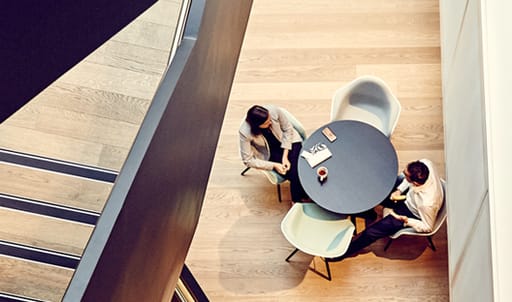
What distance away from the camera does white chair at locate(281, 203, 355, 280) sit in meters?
5.16

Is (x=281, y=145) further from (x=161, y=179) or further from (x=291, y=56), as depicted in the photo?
(x=161, y=179)

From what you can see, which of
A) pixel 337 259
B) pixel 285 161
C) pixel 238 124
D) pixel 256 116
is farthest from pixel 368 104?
pixel 337 259

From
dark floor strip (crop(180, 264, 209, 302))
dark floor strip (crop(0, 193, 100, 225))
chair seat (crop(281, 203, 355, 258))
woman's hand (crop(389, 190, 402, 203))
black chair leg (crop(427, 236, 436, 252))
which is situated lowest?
black chair leg (crop(427, 236, 436, 252))

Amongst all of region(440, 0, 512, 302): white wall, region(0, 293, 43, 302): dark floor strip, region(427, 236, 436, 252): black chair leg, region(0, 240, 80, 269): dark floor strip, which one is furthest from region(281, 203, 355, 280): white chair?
region(0, 293, 43, 302): dark floor strip

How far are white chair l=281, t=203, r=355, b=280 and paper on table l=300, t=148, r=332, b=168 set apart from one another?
369 mm

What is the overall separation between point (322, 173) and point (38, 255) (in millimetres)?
2320

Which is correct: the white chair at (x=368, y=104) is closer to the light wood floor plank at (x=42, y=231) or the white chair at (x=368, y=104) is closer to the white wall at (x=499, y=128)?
the white wall at (x=499, y=128)

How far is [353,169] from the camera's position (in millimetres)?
5320

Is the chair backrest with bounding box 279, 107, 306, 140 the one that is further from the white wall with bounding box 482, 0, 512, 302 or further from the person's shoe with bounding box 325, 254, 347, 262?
the white wall with bounding box 482, 0, 512, 302

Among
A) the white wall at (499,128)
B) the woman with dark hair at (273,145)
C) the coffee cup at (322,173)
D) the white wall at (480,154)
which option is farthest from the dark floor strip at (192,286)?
the white wall at (499,128)

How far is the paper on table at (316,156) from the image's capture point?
17.6 ft

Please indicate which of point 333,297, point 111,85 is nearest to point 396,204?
point 333,297

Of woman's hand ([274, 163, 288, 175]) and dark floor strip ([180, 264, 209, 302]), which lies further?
woman's hand ([274, 163, 288, 175])

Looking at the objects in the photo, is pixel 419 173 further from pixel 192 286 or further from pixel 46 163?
pixel 46 163
